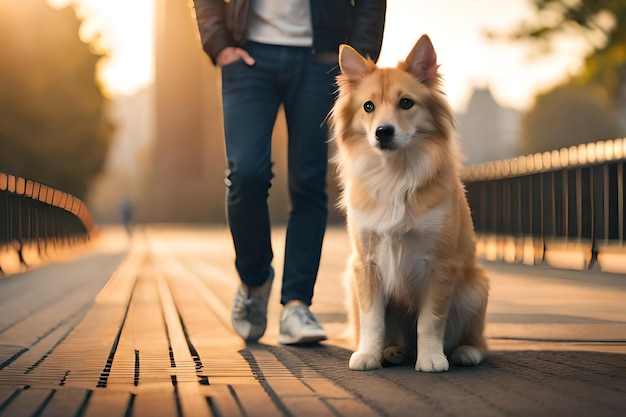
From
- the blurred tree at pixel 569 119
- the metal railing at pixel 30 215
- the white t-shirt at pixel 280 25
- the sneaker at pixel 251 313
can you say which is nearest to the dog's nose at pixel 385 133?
the white t-shirt at pixel 280 25

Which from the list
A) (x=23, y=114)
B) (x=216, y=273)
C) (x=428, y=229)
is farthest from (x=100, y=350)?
(x=23, y=114)

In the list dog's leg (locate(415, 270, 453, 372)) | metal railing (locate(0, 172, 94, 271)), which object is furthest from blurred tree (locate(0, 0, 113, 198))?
dog's leg (locate(415, 270, 453, 372))

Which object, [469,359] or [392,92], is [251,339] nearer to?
[469,359]

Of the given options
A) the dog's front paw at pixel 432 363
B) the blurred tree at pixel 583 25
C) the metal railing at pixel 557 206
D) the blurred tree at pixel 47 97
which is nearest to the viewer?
the dog's front paw at pixel 432 363

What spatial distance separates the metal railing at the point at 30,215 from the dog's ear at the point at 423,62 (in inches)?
342

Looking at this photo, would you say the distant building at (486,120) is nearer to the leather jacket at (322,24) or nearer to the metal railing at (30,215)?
the metal railing at (30,215)

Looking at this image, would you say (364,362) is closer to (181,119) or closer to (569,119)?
(569,119)

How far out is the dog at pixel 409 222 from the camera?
13.7 ft

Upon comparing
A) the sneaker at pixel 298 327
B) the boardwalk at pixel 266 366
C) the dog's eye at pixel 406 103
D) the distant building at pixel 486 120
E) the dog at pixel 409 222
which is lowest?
the boardwalk at pixel 266 366

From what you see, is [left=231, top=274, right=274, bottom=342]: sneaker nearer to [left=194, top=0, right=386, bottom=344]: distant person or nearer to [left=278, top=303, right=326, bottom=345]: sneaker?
[left=194, top=0, right=386, bottom=344]: distant person

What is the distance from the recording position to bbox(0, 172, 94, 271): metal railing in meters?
12.9

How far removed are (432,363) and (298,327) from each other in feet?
3.76

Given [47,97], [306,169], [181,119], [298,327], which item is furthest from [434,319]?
[181,119]

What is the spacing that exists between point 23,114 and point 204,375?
31132mm
